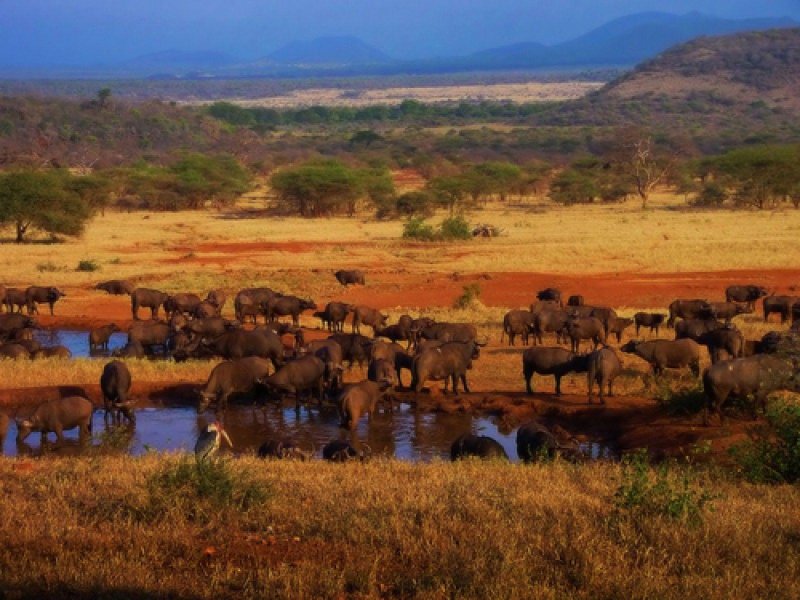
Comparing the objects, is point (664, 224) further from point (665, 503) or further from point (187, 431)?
point (665, 503)

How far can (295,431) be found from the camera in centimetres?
1598

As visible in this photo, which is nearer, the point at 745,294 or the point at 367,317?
the point at 367,317

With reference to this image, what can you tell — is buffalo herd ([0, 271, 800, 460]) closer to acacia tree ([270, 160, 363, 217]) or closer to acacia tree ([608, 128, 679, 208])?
acacia tree ([270, 160, 363, 217])

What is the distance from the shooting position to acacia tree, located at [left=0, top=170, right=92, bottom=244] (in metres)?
42.3

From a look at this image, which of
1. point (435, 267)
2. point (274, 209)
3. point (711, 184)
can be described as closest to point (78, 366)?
point (435, 267)

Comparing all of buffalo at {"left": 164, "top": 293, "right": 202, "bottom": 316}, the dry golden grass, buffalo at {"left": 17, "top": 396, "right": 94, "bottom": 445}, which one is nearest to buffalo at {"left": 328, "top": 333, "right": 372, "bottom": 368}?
buffalo at {"left": 17, "top": 396, "right": 94, "bottom": 445}

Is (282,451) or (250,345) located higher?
(282,451)

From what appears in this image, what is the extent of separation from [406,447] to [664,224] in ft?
117

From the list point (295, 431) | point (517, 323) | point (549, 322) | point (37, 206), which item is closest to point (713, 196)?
point (37, 206)

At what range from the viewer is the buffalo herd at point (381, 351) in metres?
14.3

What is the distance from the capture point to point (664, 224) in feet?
159

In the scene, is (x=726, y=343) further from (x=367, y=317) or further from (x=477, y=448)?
(x=367, y=317)

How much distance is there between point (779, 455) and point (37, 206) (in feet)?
121

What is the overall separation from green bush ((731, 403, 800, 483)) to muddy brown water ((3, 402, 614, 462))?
343 centimetres
